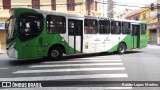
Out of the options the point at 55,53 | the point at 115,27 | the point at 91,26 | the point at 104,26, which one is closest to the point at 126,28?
the point at 115,27

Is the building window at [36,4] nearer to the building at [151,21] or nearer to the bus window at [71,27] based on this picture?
the bus window at [71,27]

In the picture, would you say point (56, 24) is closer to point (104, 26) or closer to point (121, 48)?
point (104, 26)

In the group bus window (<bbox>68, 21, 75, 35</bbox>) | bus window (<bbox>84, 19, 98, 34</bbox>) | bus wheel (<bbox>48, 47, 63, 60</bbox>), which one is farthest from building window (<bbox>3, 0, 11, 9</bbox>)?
bus wheel (<bbox>48, 47, 63, 60</bbox>)

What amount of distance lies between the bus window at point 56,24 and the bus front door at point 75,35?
472mm

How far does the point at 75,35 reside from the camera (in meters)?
15.5

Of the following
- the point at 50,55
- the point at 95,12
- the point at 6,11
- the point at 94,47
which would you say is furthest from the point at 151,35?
the point at 50,55

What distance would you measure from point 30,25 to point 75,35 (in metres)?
3.33

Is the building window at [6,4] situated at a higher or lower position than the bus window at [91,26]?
higher

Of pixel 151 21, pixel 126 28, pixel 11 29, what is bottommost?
pixel 11 29

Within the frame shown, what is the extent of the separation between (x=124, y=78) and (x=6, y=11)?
2411cm

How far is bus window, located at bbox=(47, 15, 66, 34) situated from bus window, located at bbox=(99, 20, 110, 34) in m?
3.40

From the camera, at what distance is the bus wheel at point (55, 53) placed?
14.4 m

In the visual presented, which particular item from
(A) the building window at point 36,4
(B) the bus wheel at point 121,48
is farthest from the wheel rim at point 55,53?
(A) the building window at point 36,4

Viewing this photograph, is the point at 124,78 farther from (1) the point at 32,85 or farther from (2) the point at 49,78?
(1) the point at 32,85
